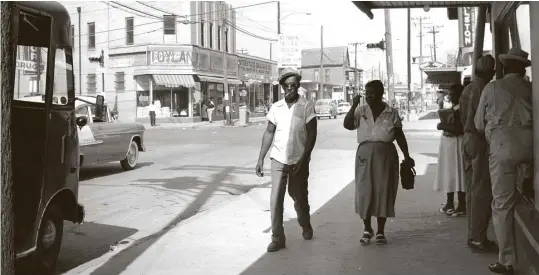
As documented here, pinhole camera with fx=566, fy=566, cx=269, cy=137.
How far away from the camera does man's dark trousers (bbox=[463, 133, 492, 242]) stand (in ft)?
17.2

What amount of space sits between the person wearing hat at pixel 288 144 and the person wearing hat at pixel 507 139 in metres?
1.84

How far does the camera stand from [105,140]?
11781 mm

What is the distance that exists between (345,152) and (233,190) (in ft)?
24.4

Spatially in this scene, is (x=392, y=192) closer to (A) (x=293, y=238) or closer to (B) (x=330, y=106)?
(A) (x=293, y=238)

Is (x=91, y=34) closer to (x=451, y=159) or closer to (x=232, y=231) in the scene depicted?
(x=232, y=231)

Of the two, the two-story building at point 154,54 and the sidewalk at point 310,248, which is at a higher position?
the two-story building at point 154,54

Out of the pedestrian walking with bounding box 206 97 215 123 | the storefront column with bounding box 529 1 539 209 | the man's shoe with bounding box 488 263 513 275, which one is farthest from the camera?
the pedestrian walking with bounding box 206 97 215 123

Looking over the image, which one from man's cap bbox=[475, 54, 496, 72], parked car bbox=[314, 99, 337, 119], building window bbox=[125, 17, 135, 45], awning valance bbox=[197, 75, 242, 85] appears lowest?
man's cap bbox=[475, 54, 496, 72]

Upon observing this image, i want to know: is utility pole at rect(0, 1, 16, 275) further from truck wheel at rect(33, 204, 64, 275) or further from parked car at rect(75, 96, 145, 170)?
parked car at rect(75, 96, 145, 170)

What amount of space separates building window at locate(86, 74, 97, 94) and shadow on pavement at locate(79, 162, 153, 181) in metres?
29.1

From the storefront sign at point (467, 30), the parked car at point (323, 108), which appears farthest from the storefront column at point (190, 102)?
the storefront sign at point (467, 30)

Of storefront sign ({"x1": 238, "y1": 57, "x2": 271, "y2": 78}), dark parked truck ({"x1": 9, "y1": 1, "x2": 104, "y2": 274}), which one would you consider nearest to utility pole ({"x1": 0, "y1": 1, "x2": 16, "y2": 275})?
dark parked truck ({"x1": 9, "y1": 1, "x2": 104, "y2": 274})

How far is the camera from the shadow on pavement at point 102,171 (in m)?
12.1

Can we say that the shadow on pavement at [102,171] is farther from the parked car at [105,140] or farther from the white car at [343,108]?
the white car at [343,108]
